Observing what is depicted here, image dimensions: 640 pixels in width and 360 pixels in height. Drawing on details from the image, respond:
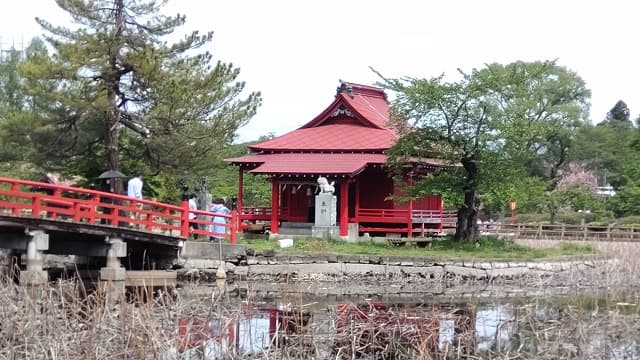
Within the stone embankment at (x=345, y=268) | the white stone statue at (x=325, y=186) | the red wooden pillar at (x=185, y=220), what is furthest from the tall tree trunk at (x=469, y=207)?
the red wooden pillar at (x=185, y=220)

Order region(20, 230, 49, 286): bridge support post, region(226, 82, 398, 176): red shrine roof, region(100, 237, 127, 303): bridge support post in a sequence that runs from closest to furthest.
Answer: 1. region(20, 230, 49, 286): bridge support post
2. region(100, 237, 127, 303): bridge support post
3. region(226, 82, 398, 176): red shrine roof

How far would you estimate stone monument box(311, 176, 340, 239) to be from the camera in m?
25.4

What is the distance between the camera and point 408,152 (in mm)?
24469

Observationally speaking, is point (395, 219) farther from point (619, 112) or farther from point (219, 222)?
point (619, 112)

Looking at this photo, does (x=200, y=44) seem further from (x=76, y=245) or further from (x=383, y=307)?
(x=383, y=307)

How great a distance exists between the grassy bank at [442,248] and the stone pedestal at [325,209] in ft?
3.51

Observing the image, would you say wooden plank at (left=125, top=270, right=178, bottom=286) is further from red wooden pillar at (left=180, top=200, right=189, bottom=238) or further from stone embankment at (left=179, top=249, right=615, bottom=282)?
red wooden pillar at (left=180, top=200, right=189, bottom=238)

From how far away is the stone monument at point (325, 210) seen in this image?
25359 millimetres

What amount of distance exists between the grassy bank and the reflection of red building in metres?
1.44

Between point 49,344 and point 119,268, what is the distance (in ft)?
33.4

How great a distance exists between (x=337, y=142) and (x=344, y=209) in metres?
3.54

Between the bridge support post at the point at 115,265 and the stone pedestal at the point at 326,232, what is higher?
the stone pedestal at the point at 326,232

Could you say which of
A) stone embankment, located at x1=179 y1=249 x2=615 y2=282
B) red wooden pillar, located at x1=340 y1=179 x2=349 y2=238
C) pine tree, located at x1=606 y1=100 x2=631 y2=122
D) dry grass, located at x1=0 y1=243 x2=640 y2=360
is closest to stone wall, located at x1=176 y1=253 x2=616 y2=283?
stone embankment, located at x1=179 y1=249 x2=615 y2=282

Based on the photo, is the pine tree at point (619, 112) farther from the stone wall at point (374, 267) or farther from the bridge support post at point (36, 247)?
the bridge support post at point (36, 247)
